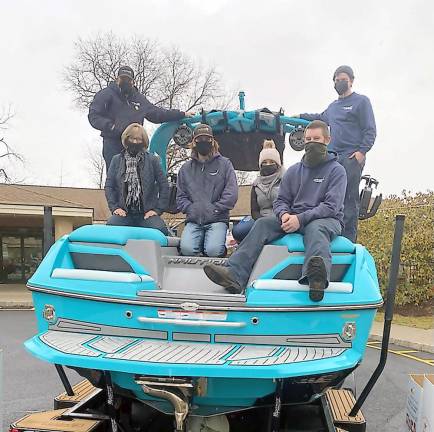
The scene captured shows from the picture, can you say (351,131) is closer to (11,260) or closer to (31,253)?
(31,253)

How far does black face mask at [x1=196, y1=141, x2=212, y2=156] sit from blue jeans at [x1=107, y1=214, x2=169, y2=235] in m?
0.62

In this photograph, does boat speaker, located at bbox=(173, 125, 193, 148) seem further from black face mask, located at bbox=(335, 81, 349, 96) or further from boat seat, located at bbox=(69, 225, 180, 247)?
boat seat, located at bbox=(69, 225, 180, 247)

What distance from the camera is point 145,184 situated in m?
3.93

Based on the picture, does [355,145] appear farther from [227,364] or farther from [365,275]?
[227,364]

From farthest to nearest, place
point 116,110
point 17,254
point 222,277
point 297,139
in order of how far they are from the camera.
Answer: point 17,254
point 297,139
point 116,110
point 222,277

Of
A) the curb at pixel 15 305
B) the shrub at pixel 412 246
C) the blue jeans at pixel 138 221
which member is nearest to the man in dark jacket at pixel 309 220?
the blue jeans at pixel 138 221

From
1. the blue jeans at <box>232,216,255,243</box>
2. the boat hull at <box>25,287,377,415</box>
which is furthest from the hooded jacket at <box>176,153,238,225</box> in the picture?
the boat hull at <box>25,287,377,415</box>

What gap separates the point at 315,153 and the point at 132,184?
1.47 metres

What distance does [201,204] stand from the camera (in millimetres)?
3801

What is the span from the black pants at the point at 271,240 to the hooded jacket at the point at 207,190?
747 mm

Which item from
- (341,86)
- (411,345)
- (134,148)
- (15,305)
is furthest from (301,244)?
(15,305)

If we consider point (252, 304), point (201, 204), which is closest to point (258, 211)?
point (201, 204)

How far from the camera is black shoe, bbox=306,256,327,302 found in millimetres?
2557

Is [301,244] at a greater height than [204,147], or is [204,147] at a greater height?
[204,147]
